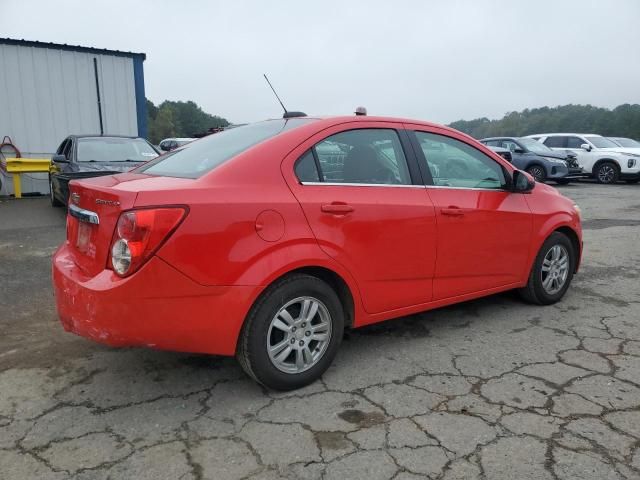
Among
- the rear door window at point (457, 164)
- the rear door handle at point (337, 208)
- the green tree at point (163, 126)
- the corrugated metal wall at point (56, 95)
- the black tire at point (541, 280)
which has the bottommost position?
the black tire at point (541, 280)

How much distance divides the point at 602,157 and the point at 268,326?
56.5ft

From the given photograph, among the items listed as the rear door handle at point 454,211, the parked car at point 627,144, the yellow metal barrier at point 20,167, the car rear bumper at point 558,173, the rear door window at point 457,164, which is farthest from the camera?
the parked car at point 627,144

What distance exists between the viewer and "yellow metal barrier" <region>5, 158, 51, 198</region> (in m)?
11.6

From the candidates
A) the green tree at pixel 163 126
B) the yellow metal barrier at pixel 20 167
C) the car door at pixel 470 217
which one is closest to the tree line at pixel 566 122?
the yellow metal barrier at pixel 20 167

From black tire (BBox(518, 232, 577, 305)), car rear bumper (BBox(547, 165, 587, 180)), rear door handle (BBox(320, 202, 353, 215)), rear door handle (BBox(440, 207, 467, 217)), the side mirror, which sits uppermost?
the side mirror

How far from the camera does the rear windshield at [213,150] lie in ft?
10.0

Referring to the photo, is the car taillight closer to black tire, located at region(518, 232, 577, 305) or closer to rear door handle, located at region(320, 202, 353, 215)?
rear door handle, located at region(320, 202, 353, 215)

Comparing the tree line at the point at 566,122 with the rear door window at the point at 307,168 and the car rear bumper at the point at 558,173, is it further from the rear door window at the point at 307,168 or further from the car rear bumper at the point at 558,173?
the rear door window at the point at 307,168

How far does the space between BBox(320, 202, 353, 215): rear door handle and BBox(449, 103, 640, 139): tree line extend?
98.9ft

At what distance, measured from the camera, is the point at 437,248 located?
353 centimetres

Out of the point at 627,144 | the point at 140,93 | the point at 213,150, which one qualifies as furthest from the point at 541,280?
the point at 627,144

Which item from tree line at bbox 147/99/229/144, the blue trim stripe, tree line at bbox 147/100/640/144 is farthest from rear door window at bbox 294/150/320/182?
tree line at bbox 147/99/229/144

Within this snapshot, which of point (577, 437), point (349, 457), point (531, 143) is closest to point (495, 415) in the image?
point (577, 437)

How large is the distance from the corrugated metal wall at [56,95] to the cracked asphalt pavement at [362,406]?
949 cm
